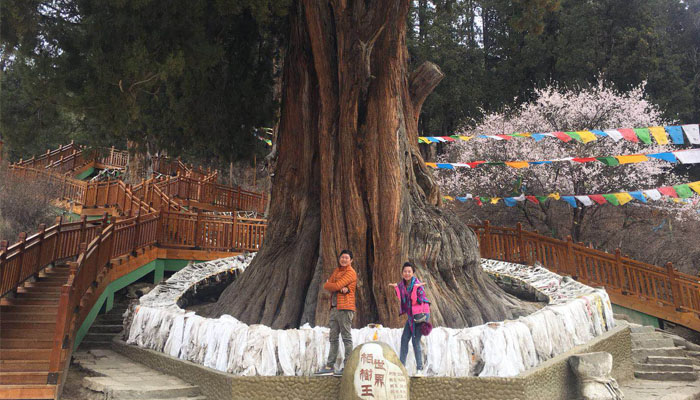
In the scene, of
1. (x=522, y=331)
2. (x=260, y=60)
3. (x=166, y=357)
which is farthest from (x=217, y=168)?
(x=522, y=331)

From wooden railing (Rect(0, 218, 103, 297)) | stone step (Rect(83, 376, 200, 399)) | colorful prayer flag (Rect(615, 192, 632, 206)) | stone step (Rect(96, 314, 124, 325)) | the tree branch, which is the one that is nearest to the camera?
stone step (Rect(83, 376, 200, 399))

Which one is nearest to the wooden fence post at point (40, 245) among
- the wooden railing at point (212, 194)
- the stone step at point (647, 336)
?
the wooden railing at point (212, 194)

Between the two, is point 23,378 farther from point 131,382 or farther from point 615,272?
point 615,272

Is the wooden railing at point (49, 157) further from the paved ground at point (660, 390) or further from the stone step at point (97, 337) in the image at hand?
the paved ground at point (660, 390)

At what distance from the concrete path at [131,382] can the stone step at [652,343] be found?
721 cm

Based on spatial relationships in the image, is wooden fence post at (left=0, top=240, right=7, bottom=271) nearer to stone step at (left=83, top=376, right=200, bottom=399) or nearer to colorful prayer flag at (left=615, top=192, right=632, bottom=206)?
stone step at (left=83, top=376, right=200, bottom=399)

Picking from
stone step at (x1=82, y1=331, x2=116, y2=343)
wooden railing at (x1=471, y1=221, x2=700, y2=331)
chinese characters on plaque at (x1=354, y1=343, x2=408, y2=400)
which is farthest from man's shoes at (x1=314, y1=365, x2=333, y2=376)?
wooden railing at (x1=471, y1=221, x2=700, y2=331)

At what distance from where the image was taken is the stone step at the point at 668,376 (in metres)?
7.69

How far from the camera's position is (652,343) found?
28.6 feet

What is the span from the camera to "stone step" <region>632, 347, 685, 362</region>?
824 cm

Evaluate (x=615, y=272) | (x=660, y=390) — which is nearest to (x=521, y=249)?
(x=615, y=272)

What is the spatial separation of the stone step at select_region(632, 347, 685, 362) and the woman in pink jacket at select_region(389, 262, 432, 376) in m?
4.96

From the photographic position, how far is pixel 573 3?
2419 centimetres

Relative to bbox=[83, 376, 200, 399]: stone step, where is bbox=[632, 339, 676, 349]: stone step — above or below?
above
